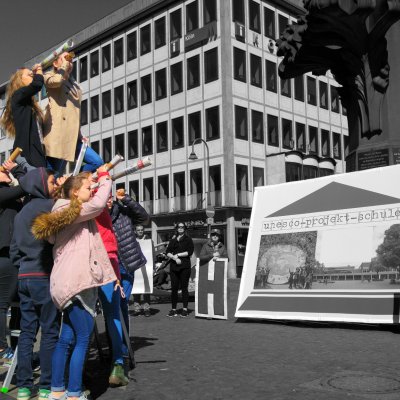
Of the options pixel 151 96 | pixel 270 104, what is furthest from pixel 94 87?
pixel 270 104

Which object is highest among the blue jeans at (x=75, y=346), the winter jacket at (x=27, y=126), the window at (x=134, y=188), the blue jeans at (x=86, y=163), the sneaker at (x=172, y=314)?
the window at (x=134, y=188)

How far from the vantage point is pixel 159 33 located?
44281mm

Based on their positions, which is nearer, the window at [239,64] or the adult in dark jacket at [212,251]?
the adult in dark jacket at [212,251]

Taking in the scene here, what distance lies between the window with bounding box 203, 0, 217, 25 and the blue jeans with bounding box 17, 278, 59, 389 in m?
37.9

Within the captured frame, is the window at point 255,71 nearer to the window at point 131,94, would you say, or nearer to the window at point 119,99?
the window at point 131,94

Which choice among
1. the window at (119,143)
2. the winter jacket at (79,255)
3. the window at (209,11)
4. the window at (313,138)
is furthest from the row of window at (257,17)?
the winter jacket at (79,255)

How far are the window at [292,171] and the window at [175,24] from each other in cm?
1230

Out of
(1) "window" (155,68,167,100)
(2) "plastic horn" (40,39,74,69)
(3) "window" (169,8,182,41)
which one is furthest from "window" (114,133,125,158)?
(2) "plastic horn" (40,39,74,69)

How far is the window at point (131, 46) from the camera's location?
152 ft

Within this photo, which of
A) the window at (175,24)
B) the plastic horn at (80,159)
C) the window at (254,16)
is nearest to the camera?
the plastic horn at (80,159)

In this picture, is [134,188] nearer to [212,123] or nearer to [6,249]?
[212,123]

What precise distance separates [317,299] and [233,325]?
1485 mm

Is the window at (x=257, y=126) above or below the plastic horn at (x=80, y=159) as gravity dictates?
above

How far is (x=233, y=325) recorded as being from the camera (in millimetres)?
9273
